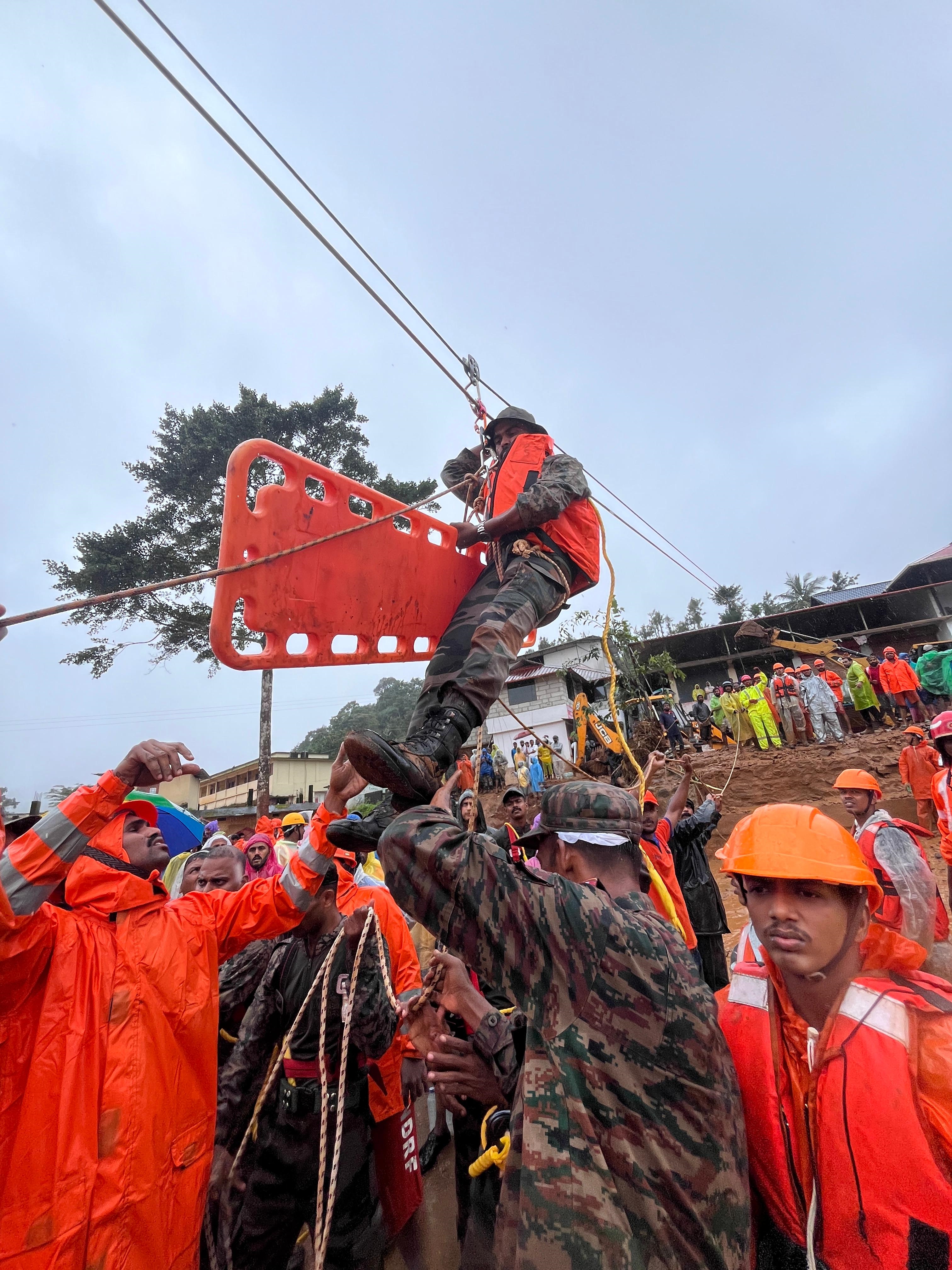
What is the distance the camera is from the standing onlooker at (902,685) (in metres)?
14.1

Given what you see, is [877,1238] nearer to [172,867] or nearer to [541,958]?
[541,958]

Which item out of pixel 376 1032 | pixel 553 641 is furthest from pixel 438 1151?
pixel 553 641

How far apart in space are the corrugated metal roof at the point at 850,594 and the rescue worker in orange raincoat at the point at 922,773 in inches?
691

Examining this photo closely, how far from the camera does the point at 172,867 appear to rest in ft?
16.6

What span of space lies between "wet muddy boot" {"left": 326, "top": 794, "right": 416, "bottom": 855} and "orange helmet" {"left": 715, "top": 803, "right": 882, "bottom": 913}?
41.1 inches

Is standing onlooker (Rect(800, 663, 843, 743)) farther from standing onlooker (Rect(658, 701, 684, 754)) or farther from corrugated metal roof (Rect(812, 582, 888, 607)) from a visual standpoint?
corrugated metal roof (Rect(812, 582, 888, 607))

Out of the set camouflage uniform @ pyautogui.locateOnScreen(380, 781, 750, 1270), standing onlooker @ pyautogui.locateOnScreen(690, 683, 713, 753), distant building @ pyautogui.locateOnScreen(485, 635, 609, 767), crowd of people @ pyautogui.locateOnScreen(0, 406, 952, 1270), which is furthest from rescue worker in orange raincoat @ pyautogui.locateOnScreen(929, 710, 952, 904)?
distant building @ pyautogui.locateOnScreen(485, 635, 609, 767)

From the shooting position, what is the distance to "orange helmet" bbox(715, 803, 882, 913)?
163 centimetres

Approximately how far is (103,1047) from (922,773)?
10.1 metres

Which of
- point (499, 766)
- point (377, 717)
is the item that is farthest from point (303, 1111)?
point (377, 717)

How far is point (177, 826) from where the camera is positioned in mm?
3133

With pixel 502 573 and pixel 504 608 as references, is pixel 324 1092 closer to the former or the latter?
pixel 504 608

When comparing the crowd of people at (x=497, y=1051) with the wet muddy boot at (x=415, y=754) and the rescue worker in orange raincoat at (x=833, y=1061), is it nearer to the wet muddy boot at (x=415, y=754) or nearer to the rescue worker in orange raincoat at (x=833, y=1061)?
the rescue worker in orange raincoat at (x=833, y=1061)

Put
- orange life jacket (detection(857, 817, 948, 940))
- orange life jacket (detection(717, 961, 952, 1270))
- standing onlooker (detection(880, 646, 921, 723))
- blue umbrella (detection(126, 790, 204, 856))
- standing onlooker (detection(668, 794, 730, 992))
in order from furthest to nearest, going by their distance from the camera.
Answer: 1. standing onlooker (detection(880, 646, 921, 723))
2. standing onlooker (detection(668, 794, 730, 992))
3. orange life jacket (detection(857, 817, 948, 940))
4. blue umbrella (detection(126, 790, 204, 856))
5. orange life jacket (detection(717, 961, 952, 1270))
